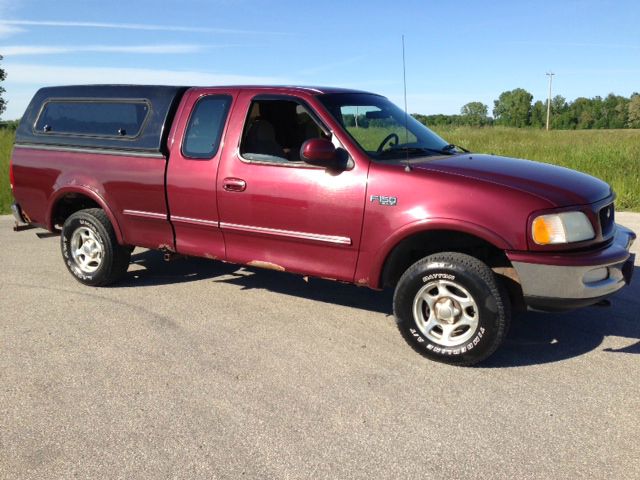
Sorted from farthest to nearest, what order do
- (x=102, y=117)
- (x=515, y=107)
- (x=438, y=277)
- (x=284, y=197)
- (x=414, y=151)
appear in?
1. (x=515, y=107)
2. (x=102, y=117)
3. (x=414, y=151)
4. (x=284, y=197)
5. (x=438, y=277)

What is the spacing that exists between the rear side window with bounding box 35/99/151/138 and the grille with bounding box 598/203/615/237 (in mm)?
3936

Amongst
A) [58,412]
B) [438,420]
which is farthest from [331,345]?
[58,412]

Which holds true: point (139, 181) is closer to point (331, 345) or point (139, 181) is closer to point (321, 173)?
point (321, 173)

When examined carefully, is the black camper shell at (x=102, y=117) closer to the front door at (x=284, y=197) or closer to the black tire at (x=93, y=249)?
the black tire at (x=93, y=249)

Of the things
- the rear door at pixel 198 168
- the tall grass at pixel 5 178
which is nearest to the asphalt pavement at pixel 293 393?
the rear door at pixel 198 168

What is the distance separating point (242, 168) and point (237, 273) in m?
1.95

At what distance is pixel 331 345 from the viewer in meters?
4.39

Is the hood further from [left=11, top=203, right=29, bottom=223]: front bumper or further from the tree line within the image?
the tree line

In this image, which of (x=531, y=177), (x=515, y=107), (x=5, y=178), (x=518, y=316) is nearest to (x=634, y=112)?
(x=515, y=107)

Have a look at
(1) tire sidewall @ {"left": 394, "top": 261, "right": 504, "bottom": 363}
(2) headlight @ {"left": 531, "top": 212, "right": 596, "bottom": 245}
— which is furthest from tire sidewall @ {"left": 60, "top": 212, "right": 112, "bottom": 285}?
(2) headlight @ {"left": 531, "top": 212, "right": 596, "bottom": 245}

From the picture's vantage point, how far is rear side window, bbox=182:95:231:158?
16.3ft

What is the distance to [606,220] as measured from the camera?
409cm

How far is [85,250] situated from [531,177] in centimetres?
435

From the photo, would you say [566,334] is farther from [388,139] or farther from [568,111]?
[568,111]
